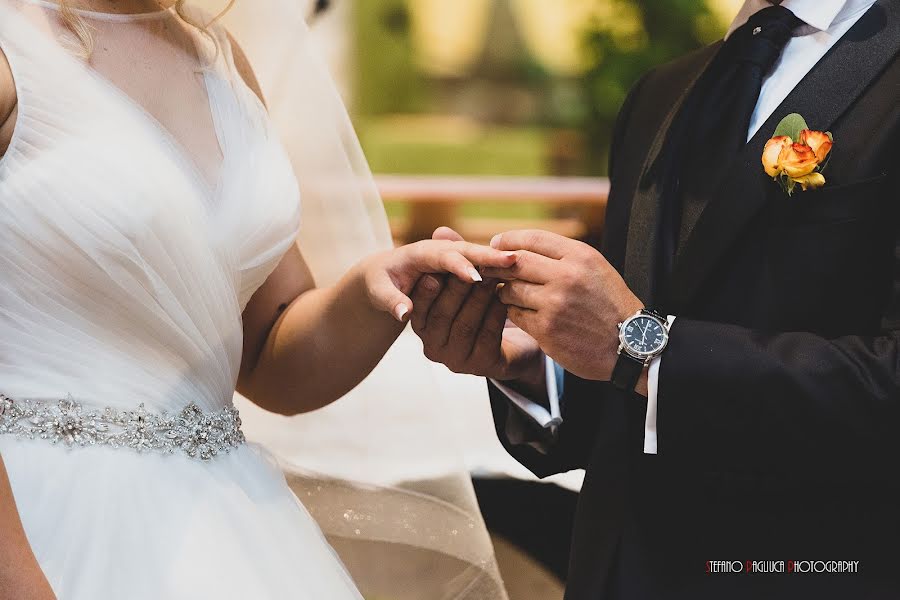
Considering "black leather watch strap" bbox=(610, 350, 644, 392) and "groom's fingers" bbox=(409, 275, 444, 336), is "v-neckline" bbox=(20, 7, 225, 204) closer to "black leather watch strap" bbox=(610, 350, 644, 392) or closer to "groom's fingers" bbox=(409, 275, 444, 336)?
"groom's fingers" bbox=(409, 275, 444, 336)

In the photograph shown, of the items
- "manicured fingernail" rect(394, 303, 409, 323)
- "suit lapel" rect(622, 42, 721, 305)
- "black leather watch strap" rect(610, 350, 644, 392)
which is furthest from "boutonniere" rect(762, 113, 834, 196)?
"manicured fingernail" rect(394, 303, 409, 323)

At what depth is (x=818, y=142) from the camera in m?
1.33

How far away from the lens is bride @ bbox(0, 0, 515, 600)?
1244 millimetres

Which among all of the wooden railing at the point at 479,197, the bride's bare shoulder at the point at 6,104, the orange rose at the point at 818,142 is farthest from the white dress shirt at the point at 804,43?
the wooden railing at the point at 479,197

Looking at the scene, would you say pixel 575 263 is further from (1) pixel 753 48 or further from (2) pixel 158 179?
(2) pixel 158 179

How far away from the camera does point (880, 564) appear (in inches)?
53.8

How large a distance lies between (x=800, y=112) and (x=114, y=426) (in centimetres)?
99

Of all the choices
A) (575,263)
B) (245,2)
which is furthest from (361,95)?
(575,263)

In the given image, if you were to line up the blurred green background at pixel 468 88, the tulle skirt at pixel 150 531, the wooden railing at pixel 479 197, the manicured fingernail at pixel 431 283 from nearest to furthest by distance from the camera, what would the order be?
the tulle skirt at pixel 150 531, the manicured fingernail at pixel 431 283, the wooden railing at pixel 479 197, the blurred green background at pixel 468 88

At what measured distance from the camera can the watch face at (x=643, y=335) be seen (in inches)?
53.5

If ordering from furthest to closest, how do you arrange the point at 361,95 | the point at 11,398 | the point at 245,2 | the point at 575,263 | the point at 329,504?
the point at 361,95, the point at 245,2, the point at 329,504, the point at 575,263, the point at 11,398

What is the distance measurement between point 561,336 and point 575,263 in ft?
0.33

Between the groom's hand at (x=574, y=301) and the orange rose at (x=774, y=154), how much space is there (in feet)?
0.78

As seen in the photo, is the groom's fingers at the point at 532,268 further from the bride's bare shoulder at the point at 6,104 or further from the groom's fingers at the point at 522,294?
the bride's bare shoulder at the point at 6,104
